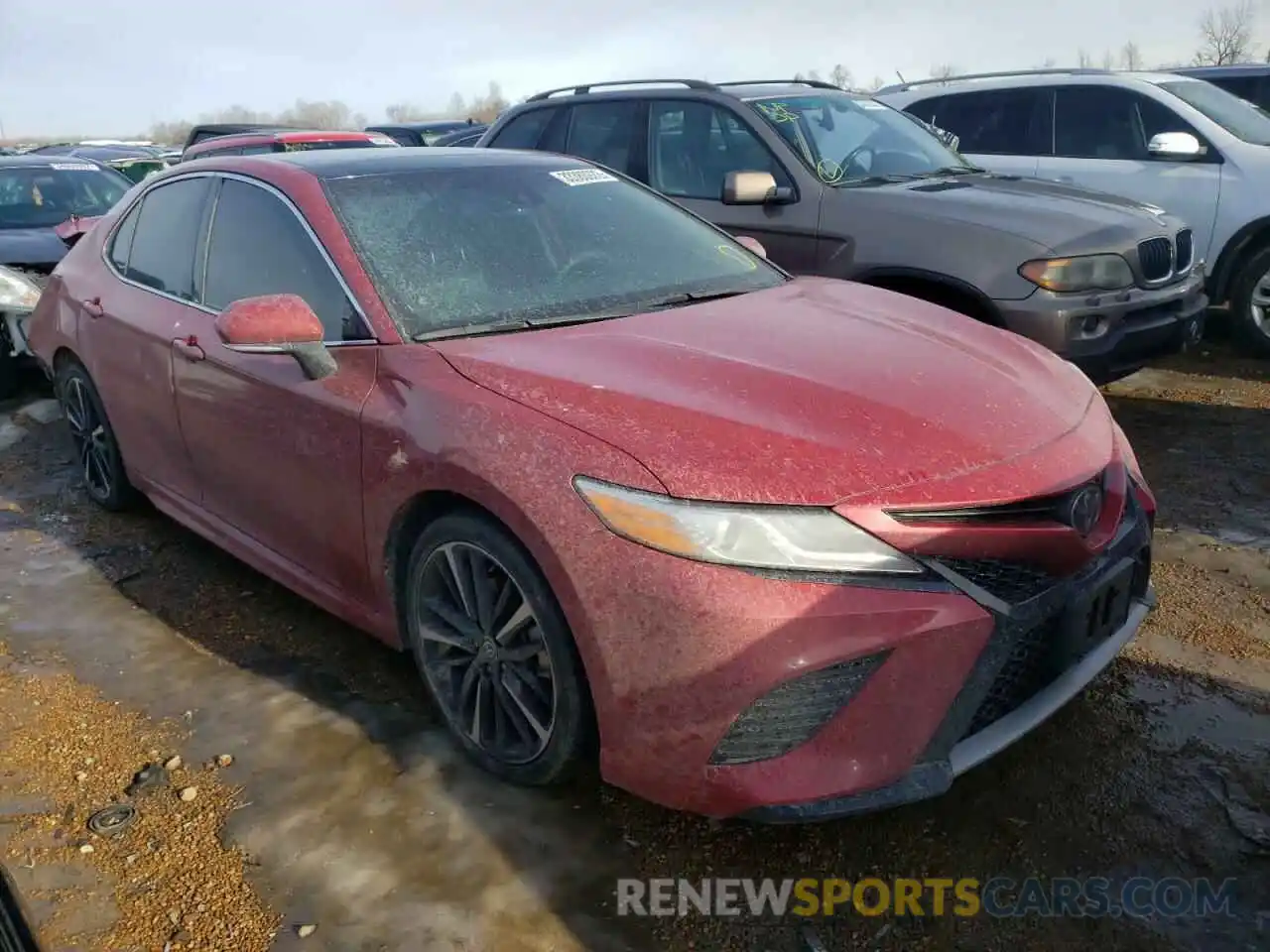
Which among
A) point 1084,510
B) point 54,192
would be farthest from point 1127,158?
point 54,192

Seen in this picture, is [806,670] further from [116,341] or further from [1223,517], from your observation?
[116,341]

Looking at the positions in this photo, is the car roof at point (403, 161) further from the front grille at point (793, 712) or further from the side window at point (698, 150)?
the front grille at point (793, 712)

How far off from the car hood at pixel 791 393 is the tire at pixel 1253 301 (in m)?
4.53

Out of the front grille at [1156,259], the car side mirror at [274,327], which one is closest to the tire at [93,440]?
the car side mirror at [274,327]

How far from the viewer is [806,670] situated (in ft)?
6.78

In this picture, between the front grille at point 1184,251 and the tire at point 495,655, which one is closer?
the tire at point 495,655

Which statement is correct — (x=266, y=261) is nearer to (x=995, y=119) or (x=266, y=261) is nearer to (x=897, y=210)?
(x=897, y=210)

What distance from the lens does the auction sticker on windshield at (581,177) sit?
364 cm

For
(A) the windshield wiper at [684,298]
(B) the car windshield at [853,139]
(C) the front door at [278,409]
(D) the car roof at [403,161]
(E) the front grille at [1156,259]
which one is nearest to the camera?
(C) the front door at [278,409]

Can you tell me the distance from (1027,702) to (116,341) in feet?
11.4

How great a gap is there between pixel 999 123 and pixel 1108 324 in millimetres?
3411

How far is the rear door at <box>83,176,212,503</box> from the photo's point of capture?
3.71 metres

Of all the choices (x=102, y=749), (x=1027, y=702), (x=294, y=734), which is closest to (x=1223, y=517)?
(x=1027, y=702)

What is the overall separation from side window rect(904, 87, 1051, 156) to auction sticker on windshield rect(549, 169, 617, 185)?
15.6 feet
